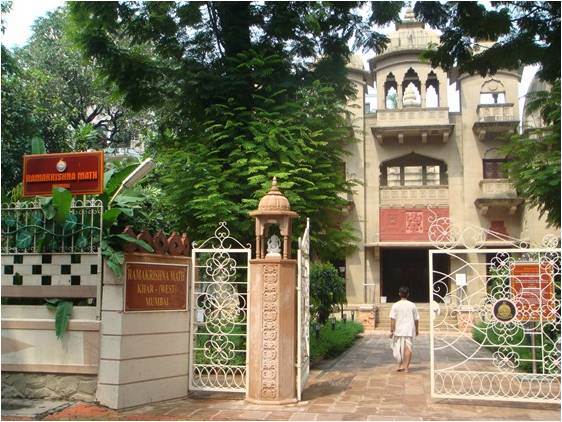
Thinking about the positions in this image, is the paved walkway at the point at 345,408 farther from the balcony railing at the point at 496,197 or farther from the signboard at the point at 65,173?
the balcony railing at the point at 496,197

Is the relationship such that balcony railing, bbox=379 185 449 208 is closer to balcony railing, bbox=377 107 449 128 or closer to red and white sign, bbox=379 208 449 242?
red and white sign, bbox=379 208 449 242

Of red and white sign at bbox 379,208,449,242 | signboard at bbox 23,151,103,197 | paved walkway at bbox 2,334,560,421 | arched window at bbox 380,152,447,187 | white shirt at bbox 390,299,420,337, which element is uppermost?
arched window at bbox 380,152,447,187

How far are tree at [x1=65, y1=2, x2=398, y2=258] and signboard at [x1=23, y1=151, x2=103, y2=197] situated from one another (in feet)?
8.64

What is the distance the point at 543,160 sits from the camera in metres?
8.32

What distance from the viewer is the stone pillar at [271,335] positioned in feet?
21.8

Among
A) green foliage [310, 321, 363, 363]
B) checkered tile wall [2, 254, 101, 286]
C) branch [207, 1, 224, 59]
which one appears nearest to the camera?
checkered tile wall [2, 254, 101, 286]

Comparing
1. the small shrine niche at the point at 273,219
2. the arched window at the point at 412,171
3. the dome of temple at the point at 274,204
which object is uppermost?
the arched window at the point at 412,171

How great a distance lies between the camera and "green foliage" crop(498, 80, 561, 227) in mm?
8016

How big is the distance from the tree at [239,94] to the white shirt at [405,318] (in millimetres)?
1706

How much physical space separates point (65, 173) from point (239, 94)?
3.93 m

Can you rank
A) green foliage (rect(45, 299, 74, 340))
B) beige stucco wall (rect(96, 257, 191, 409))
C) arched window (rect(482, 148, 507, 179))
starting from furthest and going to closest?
arched window (rect(482, 148, 507, 179)) < green foliage (rect(45, 299, 74, 340)) < beige stucco wall (rect(96, 257, 191, 409))

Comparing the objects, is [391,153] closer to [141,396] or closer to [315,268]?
[315,268]

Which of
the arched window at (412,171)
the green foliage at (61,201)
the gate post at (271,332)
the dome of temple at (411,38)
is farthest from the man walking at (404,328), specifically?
the dome of temple at (411,38)

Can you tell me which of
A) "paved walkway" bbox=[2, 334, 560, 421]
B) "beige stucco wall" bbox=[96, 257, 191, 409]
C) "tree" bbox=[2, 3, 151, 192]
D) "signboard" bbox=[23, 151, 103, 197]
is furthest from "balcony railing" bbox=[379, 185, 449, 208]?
"signboard" bbox=[23, 151, 103, 197]
